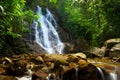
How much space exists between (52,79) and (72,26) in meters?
23.6

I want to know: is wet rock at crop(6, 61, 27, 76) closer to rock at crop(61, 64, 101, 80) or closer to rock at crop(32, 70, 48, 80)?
rock at crop(32, 70, 48, 80)

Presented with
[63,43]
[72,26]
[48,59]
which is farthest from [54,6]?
[48,59]

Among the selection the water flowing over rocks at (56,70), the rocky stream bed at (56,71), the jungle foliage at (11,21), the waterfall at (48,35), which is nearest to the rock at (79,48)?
the waterfall at (48,35)

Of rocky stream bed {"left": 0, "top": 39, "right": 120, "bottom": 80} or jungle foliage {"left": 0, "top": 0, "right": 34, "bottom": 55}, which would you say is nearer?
rocky stream bed {"left": 0, "top": 39, "right": 120, "bottom": 80}

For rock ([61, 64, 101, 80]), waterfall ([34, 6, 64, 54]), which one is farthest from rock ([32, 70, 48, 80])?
waterfall ([34, 6, 64, 54])

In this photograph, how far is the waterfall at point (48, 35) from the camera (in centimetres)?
2538

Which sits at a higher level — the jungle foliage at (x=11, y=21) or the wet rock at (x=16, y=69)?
the jungle foliage at (x=11, y=21)

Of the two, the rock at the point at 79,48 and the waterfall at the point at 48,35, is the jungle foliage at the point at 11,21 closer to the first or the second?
the waterfall at the point at 48,35

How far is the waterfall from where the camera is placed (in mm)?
25375

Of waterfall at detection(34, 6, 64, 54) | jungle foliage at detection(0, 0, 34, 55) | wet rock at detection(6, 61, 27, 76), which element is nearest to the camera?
wet rock at detection(6, 61, 27, 76)

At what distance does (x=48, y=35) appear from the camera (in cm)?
2711

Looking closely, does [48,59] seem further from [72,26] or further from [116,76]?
[72,26]

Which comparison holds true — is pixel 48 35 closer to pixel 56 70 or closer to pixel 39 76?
pixel 56 70

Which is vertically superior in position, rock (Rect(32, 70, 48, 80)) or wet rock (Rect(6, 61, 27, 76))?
wet rock (Rect(6, 61, 27, 76))
